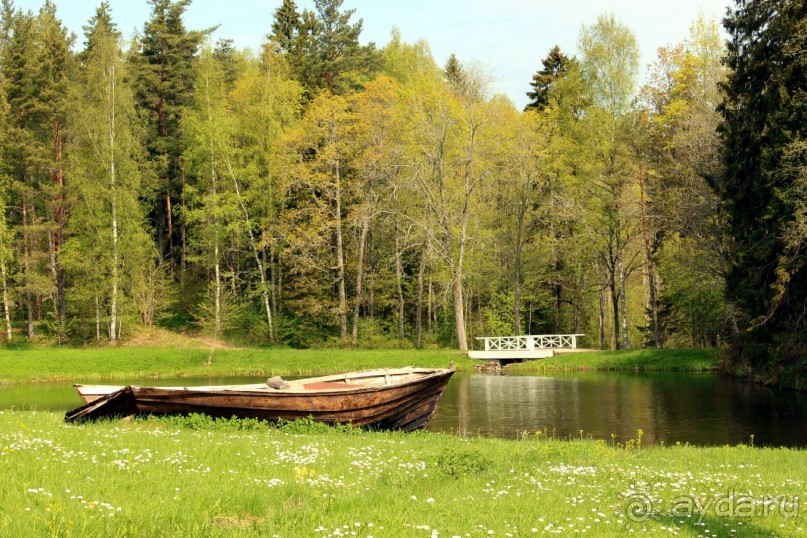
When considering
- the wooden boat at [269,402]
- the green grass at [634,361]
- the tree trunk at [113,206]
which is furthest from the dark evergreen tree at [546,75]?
the wooden boat at [269,402]

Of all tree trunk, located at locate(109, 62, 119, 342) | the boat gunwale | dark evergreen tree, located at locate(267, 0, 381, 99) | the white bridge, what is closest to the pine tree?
tree trunk, located at locate(109, 62, 119, 342)

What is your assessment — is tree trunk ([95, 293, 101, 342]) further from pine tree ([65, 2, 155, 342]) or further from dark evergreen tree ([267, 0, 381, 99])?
dark evergreen tree ([267, 0, 381, 99])

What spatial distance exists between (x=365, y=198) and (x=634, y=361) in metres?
19.3

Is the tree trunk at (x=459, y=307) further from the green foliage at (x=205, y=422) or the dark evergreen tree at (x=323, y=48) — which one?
the green foliage at (x=205, y=422)

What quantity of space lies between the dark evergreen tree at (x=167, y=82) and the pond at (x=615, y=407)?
1030 inches

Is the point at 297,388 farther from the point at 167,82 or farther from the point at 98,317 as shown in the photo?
the point at 167,82

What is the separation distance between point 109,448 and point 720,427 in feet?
52.6

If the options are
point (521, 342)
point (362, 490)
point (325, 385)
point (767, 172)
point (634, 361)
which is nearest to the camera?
point (362, 490)

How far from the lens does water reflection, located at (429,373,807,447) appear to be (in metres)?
18.1

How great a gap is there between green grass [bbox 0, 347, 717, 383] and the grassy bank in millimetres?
25638

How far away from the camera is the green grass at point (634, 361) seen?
118ft

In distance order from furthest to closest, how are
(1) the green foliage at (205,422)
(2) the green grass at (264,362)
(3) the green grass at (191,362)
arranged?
1. (2) the green grass at (264,362)
2. (3) the green grass at (191,362)
3. (1) the green foliage at (205,422)

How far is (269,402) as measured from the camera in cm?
1503

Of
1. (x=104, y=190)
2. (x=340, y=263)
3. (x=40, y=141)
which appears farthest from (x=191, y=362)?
(x=40, y=141)
